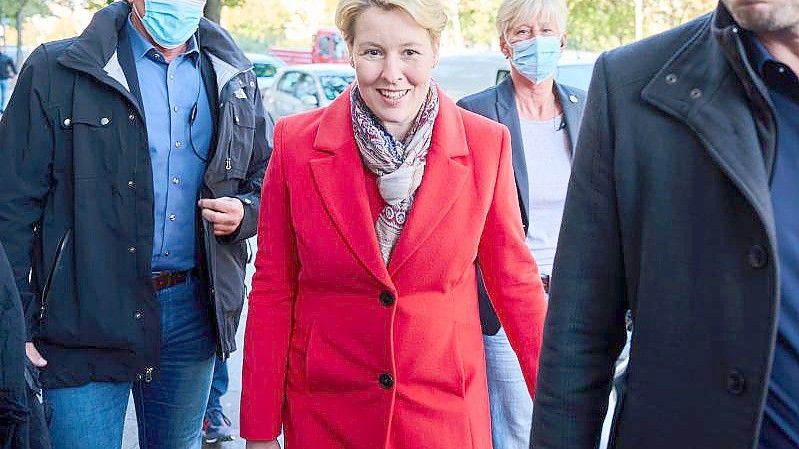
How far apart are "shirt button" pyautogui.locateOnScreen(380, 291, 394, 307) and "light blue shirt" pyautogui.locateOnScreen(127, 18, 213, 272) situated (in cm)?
96

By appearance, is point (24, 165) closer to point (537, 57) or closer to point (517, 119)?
point (517, 119)

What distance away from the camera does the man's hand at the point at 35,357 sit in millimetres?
3283

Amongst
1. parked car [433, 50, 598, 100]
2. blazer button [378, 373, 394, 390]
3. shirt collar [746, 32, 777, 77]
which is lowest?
parked car [433, 50, 598, 100]

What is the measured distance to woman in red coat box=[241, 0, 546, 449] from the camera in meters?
2.85

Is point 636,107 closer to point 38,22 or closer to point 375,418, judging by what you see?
point 375,418

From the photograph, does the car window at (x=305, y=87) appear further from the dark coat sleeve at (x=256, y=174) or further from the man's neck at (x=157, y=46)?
the man's neck at (x=157, y=46)

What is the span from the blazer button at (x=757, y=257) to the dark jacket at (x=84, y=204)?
2.09 m

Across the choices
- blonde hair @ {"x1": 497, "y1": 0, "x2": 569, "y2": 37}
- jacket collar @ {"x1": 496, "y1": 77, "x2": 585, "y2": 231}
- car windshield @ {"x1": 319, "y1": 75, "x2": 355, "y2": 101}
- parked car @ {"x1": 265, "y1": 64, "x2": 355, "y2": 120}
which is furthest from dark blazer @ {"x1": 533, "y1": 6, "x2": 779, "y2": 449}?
car windshield @ {"x1": 319, "y1": 75, "x2": 355, "y2": 101}

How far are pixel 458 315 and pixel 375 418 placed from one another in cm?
35

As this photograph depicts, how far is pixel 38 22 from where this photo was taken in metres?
64.9

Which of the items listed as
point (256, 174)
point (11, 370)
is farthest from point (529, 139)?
point (11, 370)

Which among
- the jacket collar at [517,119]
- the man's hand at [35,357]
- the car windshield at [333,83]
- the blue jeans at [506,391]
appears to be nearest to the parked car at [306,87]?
the car windshield at [333,83]

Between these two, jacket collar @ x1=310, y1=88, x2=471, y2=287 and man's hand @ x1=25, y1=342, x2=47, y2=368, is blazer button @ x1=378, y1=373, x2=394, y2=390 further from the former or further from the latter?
man's hand @ x1=25, y1=342, x2=47, y2=368

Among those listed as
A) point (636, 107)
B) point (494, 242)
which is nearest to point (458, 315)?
point (494, 242)
